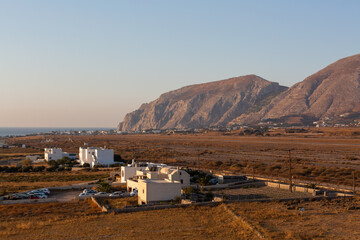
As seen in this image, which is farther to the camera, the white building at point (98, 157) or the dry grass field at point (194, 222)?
the white building at point (98, 157)

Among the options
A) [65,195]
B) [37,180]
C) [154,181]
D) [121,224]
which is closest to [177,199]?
[154,181]

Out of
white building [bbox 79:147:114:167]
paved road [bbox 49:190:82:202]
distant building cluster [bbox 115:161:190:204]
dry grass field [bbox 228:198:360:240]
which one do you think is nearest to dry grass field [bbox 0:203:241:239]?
dry grass field [bbox 228:198:360:240]

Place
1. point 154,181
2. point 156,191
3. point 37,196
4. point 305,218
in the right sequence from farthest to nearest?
point 37,196 → point 154,181 → point 156,191 → point 305,218

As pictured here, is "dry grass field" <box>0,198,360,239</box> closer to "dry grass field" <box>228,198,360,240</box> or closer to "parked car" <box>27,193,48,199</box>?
"dry grass field" <box>228,198,360,240</box>

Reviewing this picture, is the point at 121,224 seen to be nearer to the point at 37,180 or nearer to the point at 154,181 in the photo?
the point at 154,181

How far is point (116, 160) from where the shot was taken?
2825 inches

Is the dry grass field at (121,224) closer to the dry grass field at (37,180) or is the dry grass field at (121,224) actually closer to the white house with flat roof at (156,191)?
the white house with flat roof at (156,191)

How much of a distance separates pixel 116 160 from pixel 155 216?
46.5 meters

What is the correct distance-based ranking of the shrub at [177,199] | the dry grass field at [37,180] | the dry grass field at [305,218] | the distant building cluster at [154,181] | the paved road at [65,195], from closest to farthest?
the dry grass field at [305,218], the distant building cluster at [154,181], the shrub at [177,199], the paved road at [65,195], the dry grass field at [37,180]

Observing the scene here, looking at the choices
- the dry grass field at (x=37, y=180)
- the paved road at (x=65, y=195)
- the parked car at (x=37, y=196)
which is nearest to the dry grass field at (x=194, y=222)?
the parked car at (x=37, y=196)

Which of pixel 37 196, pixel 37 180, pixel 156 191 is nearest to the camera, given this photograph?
pixel 156 191

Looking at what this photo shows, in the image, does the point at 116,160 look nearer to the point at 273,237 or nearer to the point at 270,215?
the point at 270,215

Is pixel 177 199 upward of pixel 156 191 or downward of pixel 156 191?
downward

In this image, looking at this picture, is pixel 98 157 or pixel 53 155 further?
pixel 53 155
